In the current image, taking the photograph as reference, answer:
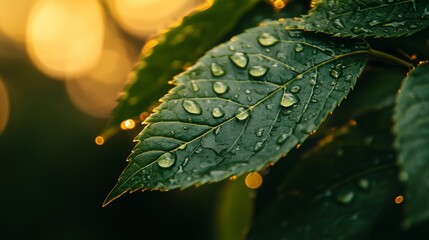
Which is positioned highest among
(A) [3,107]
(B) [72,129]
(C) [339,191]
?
(A) [3,107]

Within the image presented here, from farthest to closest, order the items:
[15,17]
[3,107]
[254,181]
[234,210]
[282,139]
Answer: [15,17], [3,107], [234,210], [254,181], [282,139]

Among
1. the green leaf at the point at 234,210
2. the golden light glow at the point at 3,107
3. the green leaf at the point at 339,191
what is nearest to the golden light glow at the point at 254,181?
the green leaf at the point at 234,210

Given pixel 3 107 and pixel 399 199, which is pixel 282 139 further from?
pixel 3 107

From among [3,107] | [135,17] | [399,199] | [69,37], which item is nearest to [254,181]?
[399,199]

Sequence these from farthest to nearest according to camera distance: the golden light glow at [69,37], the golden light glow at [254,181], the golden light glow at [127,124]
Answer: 1. the golden light glow at [69,37]
2. the golden light glow at [254,181]
3. the golden light glow at [127,124]

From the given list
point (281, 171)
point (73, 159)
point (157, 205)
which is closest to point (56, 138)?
point (73, 159)

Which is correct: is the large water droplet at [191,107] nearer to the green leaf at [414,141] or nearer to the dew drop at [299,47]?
the dew drop at [299,47]
